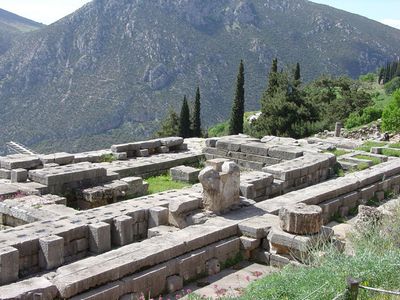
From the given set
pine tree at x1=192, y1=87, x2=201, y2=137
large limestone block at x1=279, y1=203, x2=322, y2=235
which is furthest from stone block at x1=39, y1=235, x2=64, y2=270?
pine tree at x1=192, y1=87, x2=201, y2=137

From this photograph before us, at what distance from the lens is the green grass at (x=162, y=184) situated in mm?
14445

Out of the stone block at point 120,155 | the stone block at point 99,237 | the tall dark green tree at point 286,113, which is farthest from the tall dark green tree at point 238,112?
the stone block at point 99,237

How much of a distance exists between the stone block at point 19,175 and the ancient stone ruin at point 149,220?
3 centimetres

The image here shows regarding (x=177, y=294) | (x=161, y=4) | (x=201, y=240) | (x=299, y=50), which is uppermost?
(x=161, y=4)

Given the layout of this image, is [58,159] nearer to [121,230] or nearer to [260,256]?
[121,230]

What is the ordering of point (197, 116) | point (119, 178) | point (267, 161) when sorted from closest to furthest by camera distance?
1. point (119, 178)
2. point (267, 161)
3. point (197, 116)

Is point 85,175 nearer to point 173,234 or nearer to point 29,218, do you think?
point 29,218

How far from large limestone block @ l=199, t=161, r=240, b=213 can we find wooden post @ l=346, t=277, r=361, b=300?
491 cm

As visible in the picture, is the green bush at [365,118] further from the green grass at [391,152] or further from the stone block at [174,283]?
the stone block at [174,283]

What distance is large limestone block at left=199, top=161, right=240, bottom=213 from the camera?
412 inches

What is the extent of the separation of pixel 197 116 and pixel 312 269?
115 feet

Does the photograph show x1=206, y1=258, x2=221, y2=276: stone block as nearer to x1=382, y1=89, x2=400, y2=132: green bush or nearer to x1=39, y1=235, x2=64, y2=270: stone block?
x1=39, y1=235, x2=64, y2=270: stone block

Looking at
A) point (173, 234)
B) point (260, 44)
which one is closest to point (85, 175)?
point (173, 234)

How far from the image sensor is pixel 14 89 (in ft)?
274
